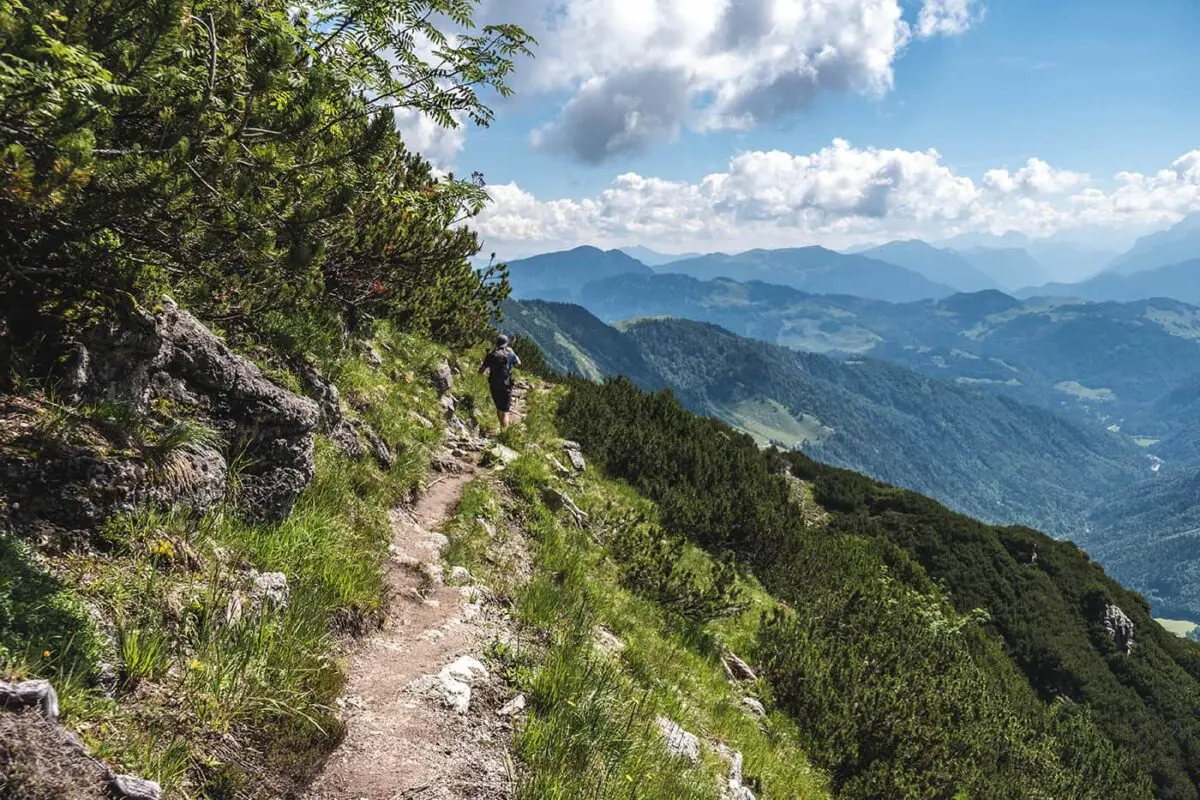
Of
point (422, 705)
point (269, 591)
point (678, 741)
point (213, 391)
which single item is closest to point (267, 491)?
point (213, 391)

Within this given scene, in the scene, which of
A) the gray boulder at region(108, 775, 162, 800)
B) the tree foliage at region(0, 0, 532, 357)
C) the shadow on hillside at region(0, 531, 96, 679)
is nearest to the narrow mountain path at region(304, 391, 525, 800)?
the gray boulder at region(108, 775, 162, 800)

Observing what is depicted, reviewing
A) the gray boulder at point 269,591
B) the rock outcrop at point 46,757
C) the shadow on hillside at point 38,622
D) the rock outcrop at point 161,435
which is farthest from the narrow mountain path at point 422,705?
the rock outcrop at point 161,435

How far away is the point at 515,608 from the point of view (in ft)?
22.6

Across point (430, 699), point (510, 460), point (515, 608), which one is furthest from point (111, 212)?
point (510, 460)

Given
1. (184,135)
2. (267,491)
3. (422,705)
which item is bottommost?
(422,705)

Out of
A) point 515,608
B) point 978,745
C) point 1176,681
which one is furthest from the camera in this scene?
point 1176,681

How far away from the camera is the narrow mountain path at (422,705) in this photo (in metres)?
3.82

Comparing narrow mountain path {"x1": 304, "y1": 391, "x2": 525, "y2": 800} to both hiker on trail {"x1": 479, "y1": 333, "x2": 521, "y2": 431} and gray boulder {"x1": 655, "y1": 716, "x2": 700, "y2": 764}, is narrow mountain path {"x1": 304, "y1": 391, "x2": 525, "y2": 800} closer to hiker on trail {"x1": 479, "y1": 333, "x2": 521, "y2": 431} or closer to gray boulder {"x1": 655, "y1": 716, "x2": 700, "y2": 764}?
gray boulder {"x1": 655, "y1": 716, "x2": 700, "y2": 764}

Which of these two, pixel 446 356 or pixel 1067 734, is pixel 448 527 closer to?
pixel 446 356

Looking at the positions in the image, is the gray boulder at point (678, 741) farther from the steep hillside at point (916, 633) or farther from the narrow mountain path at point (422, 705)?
the steep hillside at point (916, 633)

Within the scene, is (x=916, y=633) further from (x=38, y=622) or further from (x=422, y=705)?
(x=38, y=622)

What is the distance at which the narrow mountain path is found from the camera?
3.82 m

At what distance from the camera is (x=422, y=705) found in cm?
461

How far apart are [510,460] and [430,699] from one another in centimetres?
760
